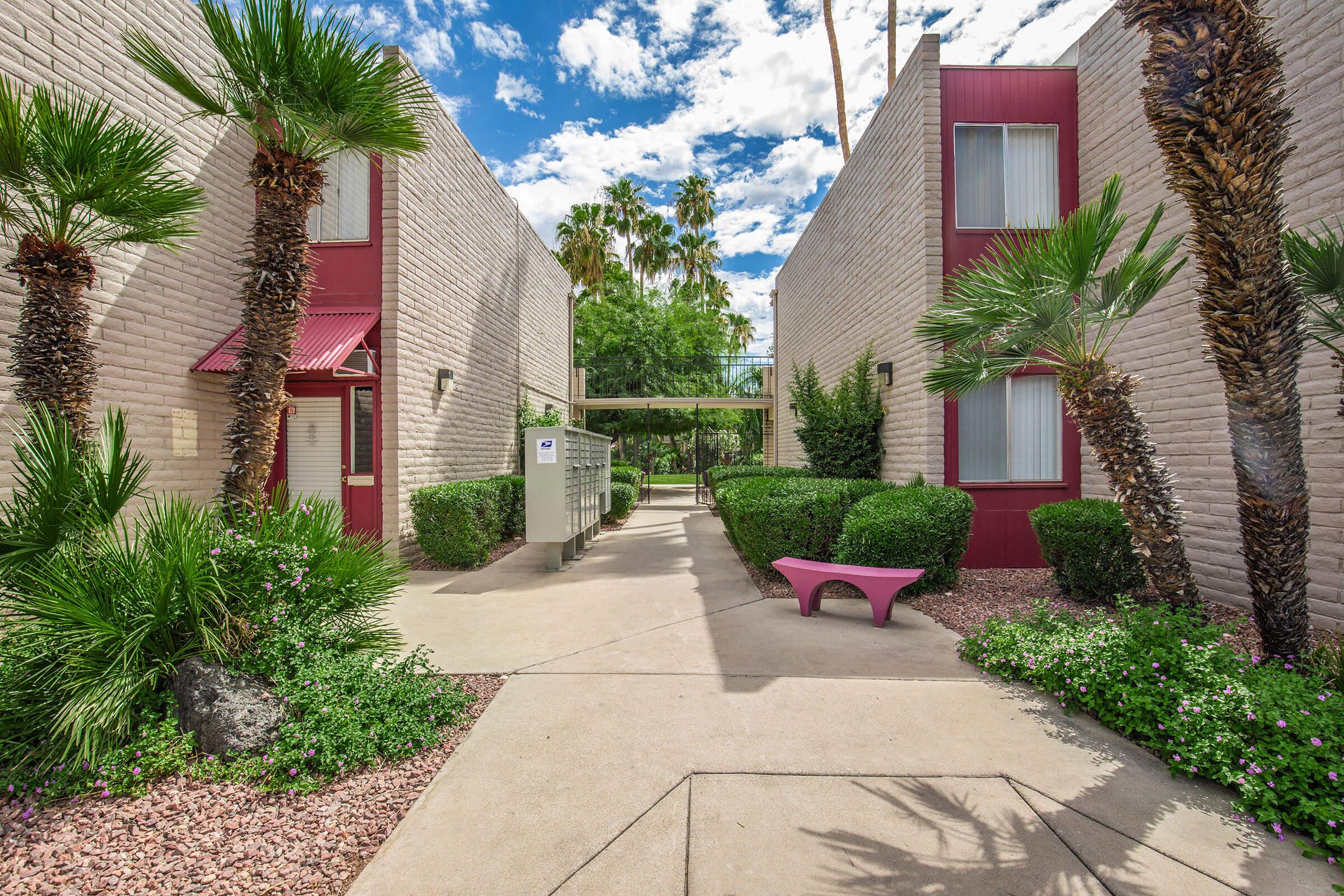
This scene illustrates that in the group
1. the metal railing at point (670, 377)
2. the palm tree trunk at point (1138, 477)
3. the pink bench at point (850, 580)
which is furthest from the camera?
the metal railing at point (670, 377)

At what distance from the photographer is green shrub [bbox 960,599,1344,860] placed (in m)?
2.56

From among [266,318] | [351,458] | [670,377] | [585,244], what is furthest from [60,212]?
[585,244]

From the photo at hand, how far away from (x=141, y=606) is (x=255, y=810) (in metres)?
1.21

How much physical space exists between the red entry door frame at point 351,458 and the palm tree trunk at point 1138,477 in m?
7.66

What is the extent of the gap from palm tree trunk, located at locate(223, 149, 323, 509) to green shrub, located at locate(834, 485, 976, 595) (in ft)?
17.4

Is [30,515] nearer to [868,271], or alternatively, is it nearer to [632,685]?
[632,685]

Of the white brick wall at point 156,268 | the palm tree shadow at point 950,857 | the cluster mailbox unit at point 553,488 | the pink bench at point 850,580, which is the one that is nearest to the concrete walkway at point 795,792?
the palm tree shadow at point 950,857

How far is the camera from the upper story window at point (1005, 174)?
7.80 metres

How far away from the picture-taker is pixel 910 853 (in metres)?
2.33

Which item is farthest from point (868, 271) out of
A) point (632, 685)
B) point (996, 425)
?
point (632, 685)

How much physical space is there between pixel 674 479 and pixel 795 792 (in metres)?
31.9

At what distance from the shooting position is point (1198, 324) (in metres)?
5.88

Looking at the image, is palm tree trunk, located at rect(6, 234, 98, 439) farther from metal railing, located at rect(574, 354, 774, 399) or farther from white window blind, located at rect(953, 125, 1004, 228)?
metal railing, located at rect(574, 354, 774, 399)

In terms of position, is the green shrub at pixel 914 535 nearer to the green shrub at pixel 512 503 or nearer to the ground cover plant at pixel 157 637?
the ground cover plant at pixel 157 637
